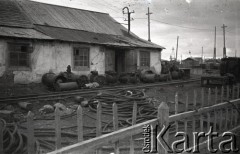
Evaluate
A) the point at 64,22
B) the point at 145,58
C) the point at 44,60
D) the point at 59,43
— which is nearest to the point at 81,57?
the point at 59,43

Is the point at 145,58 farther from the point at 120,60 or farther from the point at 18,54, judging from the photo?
the point at 18,54

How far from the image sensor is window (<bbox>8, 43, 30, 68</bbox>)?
15.1 metres

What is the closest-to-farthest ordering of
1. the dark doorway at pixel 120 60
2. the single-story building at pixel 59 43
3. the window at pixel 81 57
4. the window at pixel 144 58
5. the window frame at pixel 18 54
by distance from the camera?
the window frame at pixel 18 54, the single-story building at pixel 59 43, the window at pixel 81 57, the dark doorway at pixel 120 60, the window at pixel 144 58

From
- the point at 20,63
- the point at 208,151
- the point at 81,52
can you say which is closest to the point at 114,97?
the point at 208,151

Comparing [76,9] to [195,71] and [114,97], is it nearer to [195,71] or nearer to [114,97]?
[114,97]

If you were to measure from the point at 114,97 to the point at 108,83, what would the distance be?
8525 millimetres

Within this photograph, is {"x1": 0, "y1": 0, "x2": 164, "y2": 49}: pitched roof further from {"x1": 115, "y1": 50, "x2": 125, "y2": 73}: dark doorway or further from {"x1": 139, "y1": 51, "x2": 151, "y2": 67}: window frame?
{"x1": 115, "y1": 50, "x2": 125, "y2": 73}: dark doorway

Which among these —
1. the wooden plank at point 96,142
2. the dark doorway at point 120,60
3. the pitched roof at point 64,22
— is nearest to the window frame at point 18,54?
the pitched roof at point 64,22

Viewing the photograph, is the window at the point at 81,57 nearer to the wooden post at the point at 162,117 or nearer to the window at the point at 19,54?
the window at the point at 19,54

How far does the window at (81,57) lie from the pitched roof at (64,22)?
0.80 meters

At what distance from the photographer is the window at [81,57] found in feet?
61.7

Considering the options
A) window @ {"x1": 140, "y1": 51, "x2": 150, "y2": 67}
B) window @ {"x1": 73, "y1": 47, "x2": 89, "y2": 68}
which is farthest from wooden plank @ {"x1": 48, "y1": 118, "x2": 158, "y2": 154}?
window @ {"x1": 140, "y1": 51, "x2": 150, "y2": 67}

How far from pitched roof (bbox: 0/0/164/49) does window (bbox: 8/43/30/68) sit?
6.38 feet

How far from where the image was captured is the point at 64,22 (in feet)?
70.0
